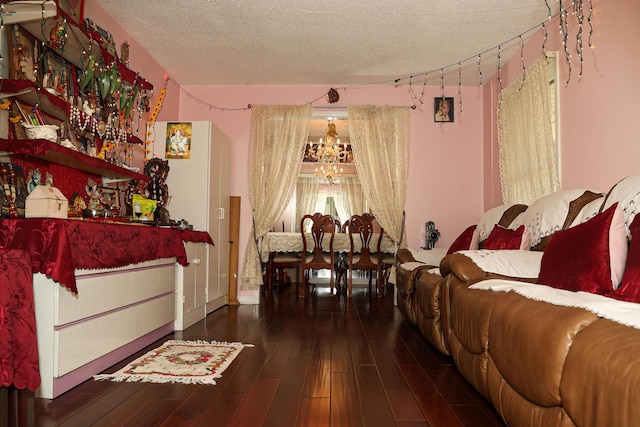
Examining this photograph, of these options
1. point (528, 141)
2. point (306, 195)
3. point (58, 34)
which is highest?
point (58, 34)

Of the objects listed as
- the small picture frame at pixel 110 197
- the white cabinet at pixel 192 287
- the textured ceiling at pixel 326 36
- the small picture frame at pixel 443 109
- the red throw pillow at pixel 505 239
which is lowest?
the white cabinet at pixel 192 287

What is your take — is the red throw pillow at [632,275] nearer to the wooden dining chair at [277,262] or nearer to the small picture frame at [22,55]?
the small picture frame at [22,55]

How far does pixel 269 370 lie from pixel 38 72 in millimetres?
2228

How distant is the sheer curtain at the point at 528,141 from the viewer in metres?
3.64

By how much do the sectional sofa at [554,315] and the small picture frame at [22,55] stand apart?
2653 millimetres

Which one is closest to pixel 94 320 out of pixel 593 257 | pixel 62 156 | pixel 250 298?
pixel 62 156

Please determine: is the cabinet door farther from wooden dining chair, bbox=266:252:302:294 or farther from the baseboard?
wooden dining chair, bbox=266:252:302:294

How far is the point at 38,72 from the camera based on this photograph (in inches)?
107

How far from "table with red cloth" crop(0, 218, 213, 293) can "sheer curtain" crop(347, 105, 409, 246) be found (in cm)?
308

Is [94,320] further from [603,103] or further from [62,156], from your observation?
[603,103]

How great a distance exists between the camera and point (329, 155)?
744cm

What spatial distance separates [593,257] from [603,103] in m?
1.61


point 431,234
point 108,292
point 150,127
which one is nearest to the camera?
point 108,292

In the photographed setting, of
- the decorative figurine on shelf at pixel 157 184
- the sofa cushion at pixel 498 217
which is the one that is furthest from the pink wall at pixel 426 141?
the sofa cushion at pixel 498 217
